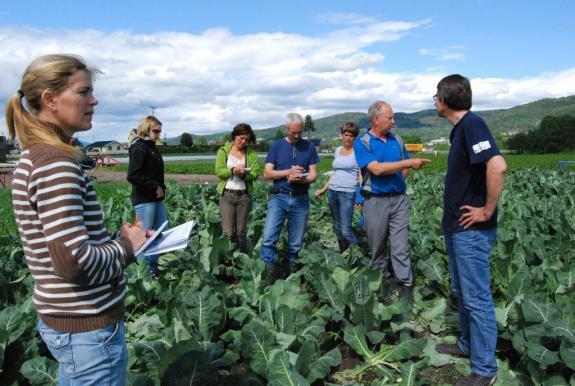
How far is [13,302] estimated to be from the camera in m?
4.68

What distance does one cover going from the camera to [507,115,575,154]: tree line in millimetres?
60906

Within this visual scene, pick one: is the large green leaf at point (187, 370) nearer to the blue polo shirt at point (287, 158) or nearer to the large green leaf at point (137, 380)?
the large green leaf at point (137, 380)

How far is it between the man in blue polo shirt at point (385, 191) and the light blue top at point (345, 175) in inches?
58.8

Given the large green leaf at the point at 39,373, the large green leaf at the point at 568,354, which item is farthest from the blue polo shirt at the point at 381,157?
the large green leaf at the point at 39,373

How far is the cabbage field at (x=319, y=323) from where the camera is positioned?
3064mm

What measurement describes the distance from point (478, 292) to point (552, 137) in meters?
67.1

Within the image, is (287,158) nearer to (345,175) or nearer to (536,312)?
(345,175)

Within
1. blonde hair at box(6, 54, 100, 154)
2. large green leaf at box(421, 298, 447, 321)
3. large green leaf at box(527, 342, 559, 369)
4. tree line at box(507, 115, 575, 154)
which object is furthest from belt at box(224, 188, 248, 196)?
tree line at box(507, 115, 575, 154)

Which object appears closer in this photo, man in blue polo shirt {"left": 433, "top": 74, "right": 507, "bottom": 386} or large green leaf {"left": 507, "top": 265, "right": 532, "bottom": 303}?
man in blue polo shirt {"left": 433, "top": 74, "right": 507, "bottom": 386}

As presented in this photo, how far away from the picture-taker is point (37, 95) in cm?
162

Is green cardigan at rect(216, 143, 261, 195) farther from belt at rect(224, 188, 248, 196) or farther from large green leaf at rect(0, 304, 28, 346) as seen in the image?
large green leaf at rect(0, 304, 28, 346)

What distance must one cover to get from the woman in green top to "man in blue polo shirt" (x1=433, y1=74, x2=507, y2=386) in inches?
125

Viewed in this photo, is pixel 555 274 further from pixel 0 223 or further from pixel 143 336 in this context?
pixel 0 223

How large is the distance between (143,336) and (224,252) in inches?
79.2
